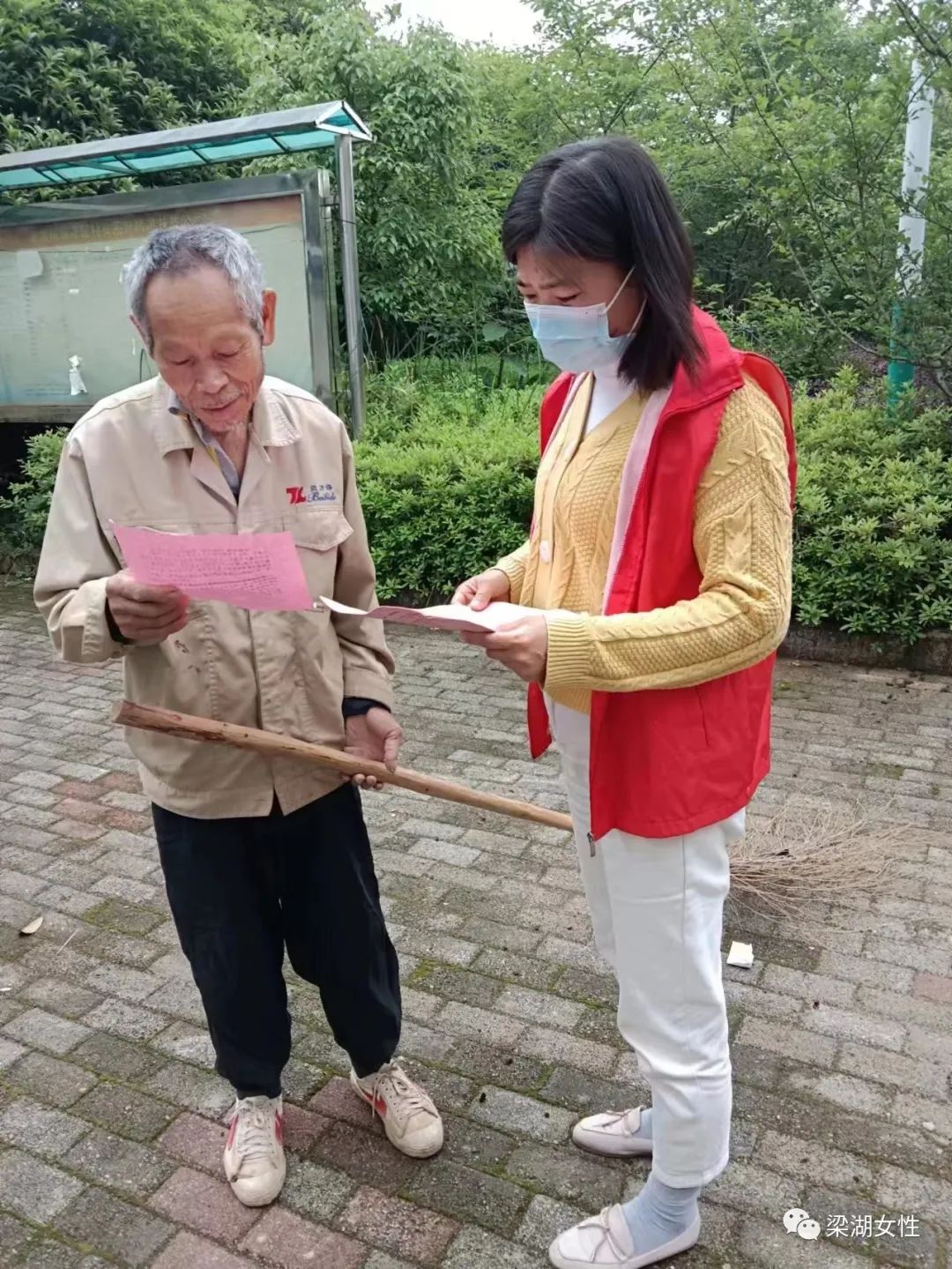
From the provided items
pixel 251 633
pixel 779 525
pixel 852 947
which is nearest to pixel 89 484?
pixel 251 633

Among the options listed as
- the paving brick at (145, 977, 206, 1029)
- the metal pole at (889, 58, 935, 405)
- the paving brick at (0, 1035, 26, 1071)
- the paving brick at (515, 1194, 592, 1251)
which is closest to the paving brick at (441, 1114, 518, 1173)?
the paving brick at (515, 1194, 592, 1251)

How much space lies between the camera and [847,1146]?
226cm

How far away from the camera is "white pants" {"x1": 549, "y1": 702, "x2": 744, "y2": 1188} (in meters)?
1.69

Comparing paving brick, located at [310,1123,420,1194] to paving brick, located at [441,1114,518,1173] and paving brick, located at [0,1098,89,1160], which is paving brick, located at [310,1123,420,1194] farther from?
paving brick, located at [0,1098,89,1160]

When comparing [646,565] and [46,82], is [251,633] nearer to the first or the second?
[646,565]

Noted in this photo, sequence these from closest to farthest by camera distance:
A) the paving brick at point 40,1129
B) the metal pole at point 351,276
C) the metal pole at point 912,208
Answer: the paving brick at point 40,1129
the metal pole at point 912,208
the metal pole at point 351,276

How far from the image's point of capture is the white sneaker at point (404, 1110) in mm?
2242

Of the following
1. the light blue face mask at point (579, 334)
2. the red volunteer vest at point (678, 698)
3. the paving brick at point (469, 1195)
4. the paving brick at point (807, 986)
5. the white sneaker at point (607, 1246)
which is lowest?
the paving brick at point (807, 986)

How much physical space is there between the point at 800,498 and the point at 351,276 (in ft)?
11.4

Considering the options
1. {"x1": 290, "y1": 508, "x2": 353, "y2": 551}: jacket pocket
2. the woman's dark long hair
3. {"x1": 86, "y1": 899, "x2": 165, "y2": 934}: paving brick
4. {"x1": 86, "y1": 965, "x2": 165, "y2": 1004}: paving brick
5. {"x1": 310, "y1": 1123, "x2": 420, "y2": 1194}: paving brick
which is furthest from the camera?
{"x1": 86, "y1": 899, "x2": 165, "y2": 934}: paving brick

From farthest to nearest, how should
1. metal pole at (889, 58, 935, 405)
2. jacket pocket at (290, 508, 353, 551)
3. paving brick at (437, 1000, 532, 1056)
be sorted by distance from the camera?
metal pole at (889, 58, 935, 405) → paving brick at (437, 1000, 532, 1056) → jacket pocket at (290, 508, 353, 551)

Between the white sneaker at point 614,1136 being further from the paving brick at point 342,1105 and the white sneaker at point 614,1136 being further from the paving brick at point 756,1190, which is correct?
the paving brick at point 342,1105

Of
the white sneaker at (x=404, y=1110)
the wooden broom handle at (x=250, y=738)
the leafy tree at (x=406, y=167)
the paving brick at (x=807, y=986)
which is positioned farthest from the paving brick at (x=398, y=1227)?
the leafy tree at (x=406, y=167)

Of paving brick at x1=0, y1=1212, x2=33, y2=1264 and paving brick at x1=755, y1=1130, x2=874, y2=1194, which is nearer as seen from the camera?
paving brick at x1=0, y1=1212, x2=33, y2=1264
